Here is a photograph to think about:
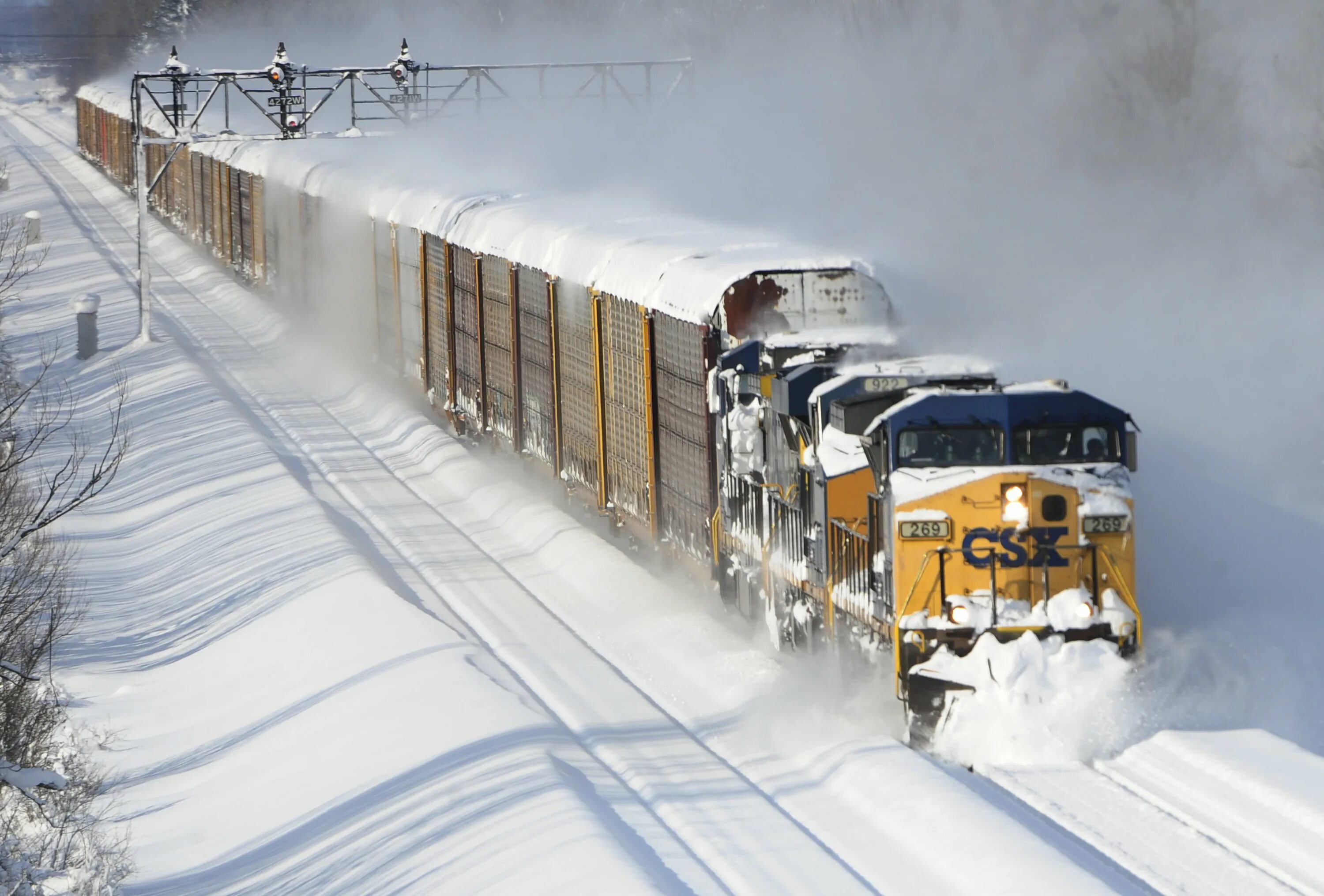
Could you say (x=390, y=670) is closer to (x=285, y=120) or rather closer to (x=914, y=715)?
(x=914, y=715)

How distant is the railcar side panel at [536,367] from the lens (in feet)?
69.8

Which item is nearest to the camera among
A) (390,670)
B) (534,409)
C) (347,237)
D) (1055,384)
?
(1055,384)

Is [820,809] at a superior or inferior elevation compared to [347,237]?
inferior

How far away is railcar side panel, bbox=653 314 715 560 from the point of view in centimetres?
1593

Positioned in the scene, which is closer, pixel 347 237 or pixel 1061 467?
pixel 1061 467

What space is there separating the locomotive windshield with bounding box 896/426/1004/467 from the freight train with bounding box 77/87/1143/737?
1cm

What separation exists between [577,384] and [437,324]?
753 cm

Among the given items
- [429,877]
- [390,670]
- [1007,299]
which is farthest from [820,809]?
[1007,299]

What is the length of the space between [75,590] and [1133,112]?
119 feet

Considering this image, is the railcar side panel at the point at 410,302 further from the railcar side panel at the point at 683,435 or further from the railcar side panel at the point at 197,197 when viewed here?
the railcar side panel at the point at 197,197

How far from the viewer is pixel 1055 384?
12.4m

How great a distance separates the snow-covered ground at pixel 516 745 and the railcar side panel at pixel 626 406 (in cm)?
87

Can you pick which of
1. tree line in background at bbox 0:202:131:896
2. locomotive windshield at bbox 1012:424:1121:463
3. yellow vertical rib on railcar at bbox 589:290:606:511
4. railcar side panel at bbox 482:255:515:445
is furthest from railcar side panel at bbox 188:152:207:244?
locomotive windshield at bbox 1012:424:1121:463

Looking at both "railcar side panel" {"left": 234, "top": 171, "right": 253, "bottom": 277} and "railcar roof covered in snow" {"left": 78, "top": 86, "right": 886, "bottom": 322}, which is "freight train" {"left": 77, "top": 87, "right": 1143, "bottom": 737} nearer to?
"railcar roof covered in snow" {"left": 78, "top": 86, "right": 886, "bottom": 322}
